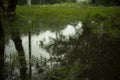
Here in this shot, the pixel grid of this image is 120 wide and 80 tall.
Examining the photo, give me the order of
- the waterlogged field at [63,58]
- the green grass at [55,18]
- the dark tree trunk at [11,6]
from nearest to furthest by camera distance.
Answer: the waterlogged field at [63,58] < the green grass at [55,18] < the dark tree trunk at [11,6]

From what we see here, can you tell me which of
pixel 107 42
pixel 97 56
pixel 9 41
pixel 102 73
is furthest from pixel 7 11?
pixel 102 73

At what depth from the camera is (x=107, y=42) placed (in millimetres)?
9664

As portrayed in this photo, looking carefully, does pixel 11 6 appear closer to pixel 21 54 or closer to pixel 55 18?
pixel 55 18

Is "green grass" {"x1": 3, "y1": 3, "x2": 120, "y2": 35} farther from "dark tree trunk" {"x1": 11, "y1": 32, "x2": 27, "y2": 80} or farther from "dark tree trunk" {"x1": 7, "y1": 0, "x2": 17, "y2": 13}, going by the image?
"dark tree trunk" {"x1": 11, "y1": 32, "x2": 27, "y2": 80}

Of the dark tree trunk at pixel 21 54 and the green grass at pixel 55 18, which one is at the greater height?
the green grass at pixel 55 18

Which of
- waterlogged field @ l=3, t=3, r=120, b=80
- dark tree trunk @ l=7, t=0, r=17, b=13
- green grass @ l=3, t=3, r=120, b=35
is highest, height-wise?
dark tree trunk @ l=7, t=0, r=17, b=13

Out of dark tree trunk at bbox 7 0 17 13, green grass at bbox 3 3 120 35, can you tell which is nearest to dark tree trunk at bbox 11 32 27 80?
green grass at bbox 3 3 120 35

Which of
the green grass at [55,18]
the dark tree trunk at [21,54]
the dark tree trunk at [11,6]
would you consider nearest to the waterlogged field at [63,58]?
the dark tree trunk at [21,54]

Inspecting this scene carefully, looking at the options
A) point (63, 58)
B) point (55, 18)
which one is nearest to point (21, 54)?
point (63, 58)

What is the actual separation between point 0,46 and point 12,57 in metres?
1.60

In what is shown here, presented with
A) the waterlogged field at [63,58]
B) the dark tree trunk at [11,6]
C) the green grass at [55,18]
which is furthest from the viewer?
the dark tree trunk at [11,6]

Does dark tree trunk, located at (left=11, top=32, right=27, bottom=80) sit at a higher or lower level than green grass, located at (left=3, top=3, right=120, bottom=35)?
lower

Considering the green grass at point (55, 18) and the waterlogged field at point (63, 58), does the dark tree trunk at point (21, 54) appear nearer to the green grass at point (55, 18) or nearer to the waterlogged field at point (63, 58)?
the waterlogged field at point (63, 58)

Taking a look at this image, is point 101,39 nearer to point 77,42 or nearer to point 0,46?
point 77,42
